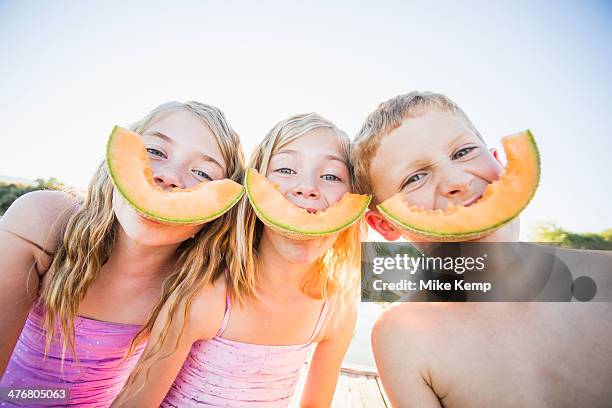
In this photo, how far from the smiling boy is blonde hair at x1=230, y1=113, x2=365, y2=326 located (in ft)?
1.47

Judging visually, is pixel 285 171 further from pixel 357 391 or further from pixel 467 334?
pixel 357 391

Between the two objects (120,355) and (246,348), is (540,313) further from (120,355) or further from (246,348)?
(120,355)

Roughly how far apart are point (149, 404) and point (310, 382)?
980 mm

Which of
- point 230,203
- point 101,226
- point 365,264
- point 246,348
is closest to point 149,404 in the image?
point 246,348

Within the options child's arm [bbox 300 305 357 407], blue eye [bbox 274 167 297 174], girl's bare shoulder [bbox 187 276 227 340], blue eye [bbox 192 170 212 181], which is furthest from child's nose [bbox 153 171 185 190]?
child's arm [bbox 300 305 357 407]

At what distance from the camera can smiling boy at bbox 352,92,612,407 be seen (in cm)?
129

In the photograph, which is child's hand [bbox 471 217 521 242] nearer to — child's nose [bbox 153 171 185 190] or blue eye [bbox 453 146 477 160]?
blue eye [bbox 453 146 477 160]

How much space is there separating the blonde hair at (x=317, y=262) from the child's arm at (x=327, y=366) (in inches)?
6.2

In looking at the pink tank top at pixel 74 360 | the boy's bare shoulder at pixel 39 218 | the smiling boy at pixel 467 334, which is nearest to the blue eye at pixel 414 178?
the smiling boy at pixel 467 334

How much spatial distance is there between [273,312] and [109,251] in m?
0.98

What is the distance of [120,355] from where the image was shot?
6.85ft

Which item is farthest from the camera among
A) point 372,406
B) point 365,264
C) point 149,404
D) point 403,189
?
point 372,406

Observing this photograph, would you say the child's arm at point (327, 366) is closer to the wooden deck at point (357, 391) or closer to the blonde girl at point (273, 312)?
the blonde girl at point (273, 312)

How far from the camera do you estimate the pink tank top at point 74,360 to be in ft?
6.44
